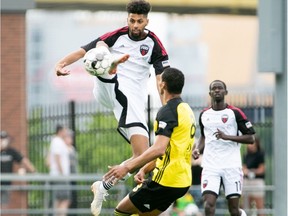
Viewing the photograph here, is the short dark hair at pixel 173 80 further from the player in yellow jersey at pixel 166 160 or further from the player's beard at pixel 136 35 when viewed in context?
the player's beard at pixel 136 35

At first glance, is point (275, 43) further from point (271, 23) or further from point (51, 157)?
point (51, 157)

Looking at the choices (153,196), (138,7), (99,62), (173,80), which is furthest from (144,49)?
(153,196)

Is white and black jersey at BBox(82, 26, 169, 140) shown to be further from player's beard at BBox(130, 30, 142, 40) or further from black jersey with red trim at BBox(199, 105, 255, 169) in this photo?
black jersey with red trim at BBox(199, 105, 255, 169)

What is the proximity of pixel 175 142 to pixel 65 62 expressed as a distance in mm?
1573

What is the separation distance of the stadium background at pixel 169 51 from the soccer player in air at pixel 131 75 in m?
1.20

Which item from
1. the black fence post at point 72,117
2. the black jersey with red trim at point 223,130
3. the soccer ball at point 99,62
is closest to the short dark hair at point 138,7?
the soccer ball at point 99,62

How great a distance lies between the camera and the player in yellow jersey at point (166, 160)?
12.6 metres

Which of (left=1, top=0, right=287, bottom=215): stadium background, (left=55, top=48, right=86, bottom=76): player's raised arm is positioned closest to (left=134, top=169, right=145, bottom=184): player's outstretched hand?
(left=55, top=48, right=86, bottom=76): player's raised arm

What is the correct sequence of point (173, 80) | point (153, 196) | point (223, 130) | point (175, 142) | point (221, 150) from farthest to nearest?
1. point (221, 150)
2. point (223, 130)
3. point (153, 196)
4. point (175, 142)
5. point (173, 80)

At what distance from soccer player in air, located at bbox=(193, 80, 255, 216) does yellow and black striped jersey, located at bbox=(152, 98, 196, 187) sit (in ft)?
9.77

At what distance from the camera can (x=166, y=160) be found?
13.1 meters

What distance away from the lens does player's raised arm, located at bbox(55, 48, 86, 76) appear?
13.4 metres

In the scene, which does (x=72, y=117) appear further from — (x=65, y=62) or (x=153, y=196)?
(x=153, y=196)

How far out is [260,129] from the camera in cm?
2606
